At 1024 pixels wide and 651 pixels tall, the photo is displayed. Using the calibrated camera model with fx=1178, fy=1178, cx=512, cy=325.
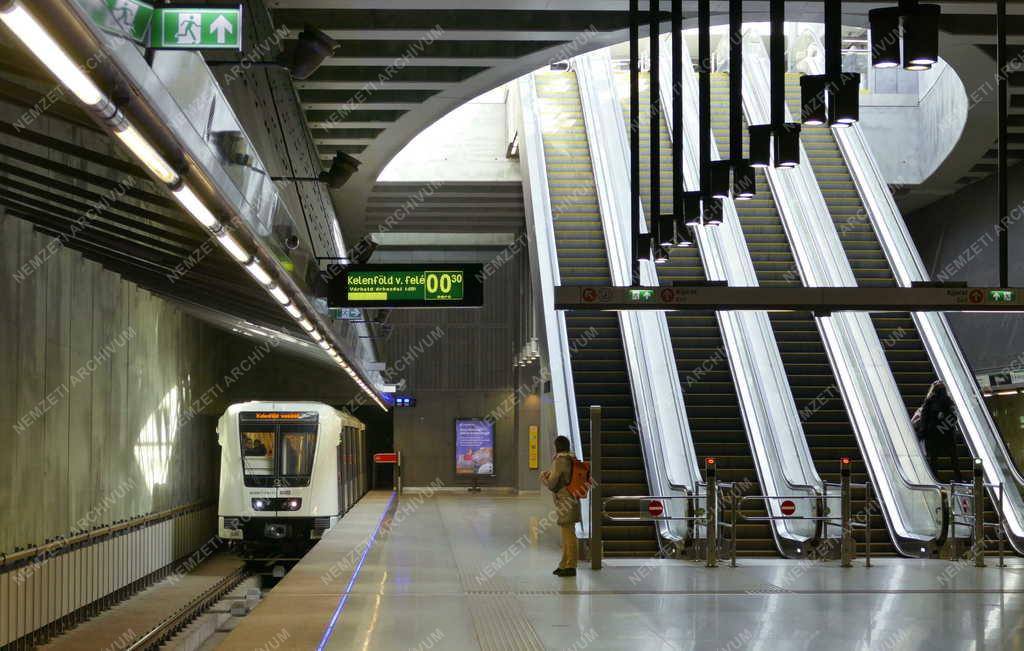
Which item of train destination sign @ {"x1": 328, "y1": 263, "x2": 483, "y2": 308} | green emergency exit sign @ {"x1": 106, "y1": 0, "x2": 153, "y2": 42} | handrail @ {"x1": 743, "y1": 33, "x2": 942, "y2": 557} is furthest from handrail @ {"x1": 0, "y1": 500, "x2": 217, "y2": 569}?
handrail @ {"x1": 743, "y1": 33, "x2": 942, "y2": 557}

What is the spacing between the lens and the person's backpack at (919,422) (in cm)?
1492

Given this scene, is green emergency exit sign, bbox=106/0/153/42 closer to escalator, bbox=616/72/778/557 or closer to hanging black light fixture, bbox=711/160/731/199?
hanging black light fixture, bbox=711/160/731/199

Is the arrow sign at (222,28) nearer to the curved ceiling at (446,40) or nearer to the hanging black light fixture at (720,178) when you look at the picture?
the hanging black light fixture at (720,178)

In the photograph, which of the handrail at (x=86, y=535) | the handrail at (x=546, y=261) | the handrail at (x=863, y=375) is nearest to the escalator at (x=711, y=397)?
the handrail at (x=863, y=375)

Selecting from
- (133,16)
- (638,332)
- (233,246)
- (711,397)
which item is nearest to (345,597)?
(233,246)

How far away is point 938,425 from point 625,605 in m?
6.53

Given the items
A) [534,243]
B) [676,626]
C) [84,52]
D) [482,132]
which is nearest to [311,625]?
[676,626]

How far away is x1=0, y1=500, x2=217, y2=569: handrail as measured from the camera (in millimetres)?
11827

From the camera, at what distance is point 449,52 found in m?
13.6

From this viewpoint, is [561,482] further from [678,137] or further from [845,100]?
[845,100]

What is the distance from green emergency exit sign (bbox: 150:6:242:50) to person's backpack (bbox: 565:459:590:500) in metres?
7.57

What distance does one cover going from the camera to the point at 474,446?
→ 1467 inches

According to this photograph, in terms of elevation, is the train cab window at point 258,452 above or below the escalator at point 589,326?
below

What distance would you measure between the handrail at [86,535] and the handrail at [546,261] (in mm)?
5947
